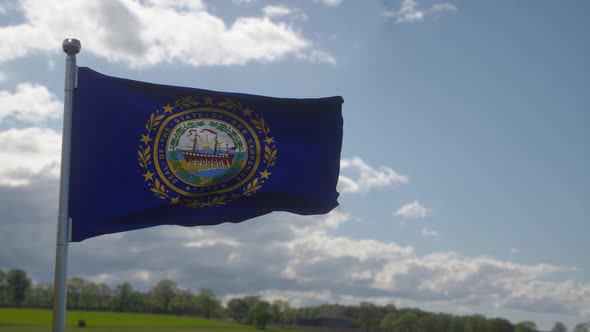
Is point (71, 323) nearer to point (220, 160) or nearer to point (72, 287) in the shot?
point (72, 287)

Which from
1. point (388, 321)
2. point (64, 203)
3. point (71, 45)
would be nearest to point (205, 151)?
point (64, 203)

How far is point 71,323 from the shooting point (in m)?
140

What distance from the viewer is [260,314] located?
632 ft

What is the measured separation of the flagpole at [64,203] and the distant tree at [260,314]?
18339cm

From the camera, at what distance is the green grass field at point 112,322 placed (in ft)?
425

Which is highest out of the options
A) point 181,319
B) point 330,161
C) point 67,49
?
point 67,49

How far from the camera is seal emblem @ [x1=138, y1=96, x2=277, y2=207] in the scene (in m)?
12.3

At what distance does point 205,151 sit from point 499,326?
577 ft

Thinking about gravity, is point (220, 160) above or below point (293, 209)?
above

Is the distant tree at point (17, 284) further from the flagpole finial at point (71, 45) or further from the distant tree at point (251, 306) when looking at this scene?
the flagpole finial at point (71, 45)

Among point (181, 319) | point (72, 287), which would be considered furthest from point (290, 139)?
point (72, 287)

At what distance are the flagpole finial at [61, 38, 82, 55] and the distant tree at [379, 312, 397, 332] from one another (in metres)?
181

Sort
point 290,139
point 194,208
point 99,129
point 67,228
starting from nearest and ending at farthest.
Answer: point 67,228, point 99,129, point 194,208, point 290,139

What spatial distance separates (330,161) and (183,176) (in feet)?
10.4
